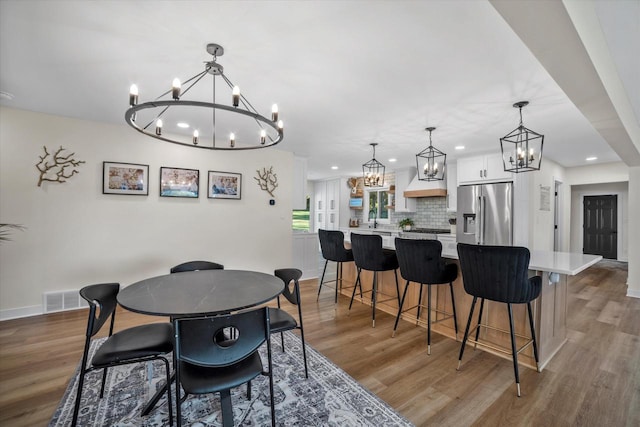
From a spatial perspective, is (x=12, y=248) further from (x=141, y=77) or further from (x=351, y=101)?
(x=351, y=101)

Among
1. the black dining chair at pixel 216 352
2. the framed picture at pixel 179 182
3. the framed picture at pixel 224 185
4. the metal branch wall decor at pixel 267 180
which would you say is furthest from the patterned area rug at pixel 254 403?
the metal branch wall decor at pixel 267 180

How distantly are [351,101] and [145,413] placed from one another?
2981 mm

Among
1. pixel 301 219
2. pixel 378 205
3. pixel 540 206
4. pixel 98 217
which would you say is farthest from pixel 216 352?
pixel 301 219

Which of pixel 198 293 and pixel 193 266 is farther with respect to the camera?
pixel 193 266

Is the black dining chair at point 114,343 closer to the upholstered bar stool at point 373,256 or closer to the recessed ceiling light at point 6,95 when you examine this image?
the upholstered bar stool at point 373,256

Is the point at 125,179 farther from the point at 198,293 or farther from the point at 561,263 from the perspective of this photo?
the point at 561,263

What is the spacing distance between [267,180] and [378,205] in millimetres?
3795

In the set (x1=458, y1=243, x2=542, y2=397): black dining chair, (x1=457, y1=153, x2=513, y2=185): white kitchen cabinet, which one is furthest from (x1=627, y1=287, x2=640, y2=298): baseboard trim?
(x1=458, y1=243, x2=542, y2=397): black dining chair

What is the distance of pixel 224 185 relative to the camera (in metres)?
4.44

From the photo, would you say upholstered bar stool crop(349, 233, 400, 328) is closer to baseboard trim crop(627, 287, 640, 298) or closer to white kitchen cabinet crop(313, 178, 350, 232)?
baseboard trim crop(627, 287, 640, 298)

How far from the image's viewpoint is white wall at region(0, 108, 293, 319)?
3184 millimetres

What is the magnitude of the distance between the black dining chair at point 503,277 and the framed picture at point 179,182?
365 centimetres

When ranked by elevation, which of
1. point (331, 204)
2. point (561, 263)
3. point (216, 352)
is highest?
point (331, 204)

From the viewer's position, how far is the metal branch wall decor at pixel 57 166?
129 inches
